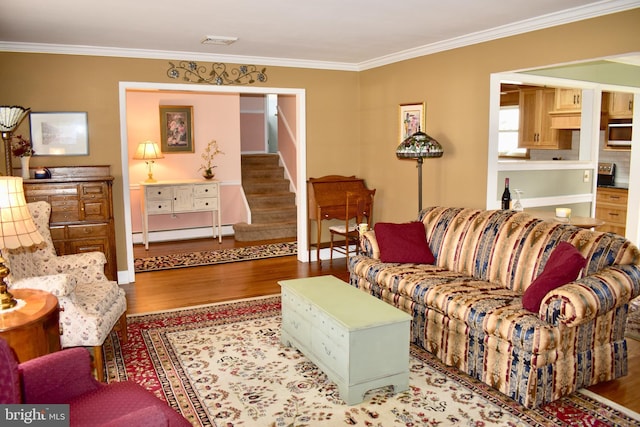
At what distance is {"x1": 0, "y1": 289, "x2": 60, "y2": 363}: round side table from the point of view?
2559 millimetres

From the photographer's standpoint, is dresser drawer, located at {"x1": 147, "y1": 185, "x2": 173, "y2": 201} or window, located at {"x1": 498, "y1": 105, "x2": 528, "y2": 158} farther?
window, located at {"x1": 498, "y1": 105, "x2": 528, "y2": 158}

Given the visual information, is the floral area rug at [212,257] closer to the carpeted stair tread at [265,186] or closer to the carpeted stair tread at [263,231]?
the carpeted stair tread at [263,231]

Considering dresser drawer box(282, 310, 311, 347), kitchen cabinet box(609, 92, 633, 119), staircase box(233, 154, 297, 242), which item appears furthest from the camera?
staircase box(233, 154, 297, 242)

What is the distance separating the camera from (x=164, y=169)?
8.17 m

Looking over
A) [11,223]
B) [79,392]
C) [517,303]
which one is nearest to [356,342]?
[517,303]

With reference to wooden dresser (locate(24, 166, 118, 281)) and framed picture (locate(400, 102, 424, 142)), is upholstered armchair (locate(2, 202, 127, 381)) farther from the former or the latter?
framed picture (locate(400, 102, 424, 142))

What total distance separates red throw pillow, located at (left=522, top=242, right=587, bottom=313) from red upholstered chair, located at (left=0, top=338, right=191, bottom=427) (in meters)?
2.10

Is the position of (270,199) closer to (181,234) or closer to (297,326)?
(181,234)

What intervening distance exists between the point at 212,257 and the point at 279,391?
3.87 metres

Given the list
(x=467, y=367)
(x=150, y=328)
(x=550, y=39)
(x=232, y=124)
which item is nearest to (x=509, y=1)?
(x=550, y=39)

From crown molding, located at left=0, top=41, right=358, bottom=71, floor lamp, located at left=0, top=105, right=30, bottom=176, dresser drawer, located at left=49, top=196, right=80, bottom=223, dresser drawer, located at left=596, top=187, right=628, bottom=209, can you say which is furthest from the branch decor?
dresser drawer, located at left=596, top=187, right=628, bottom=209

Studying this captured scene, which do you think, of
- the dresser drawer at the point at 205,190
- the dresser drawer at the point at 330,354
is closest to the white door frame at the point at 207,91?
the dresser drawer at the point at 205,190

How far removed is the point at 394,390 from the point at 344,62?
4533 mm

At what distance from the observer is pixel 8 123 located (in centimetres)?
480
